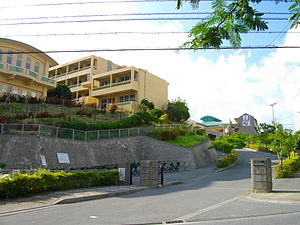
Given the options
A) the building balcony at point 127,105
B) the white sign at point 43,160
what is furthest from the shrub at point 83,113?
the white sign at point 43,160

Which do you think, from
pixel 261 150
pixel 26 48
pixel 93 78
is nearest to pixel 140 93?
pixel 93 78

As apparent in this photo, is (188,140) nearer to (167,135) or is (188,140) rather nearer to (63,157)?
(167,135)

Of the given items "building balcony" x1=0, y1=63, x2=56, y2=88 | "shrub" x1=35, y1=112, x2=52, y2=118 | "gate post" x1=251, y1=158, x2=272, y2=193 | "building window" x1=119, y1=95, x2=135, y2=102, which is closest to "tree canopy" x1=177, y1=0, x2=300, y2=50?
"gate post" x1=251, y1=158, x2=272, y2=193

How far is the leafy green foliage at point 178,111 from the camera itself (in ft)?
155

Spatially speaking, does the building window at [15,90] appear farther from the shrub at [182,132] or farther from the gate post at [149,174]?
the gate post at [149,174]

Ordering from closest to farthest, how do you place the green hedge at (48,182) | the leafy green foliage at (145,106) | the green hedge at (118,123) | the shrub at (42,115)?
the green hedge at (48,182)
the green hedge at (118,123)
the shrub at (42,115)
the leafy green foliage at (145,106)

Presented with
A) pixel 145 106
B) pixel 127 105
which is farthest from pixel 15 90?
pixel 145 106

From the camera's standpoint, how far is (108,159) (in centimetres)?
2952

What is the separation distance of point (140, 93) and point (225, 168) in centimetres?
2257

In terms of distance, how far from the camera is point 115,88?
47.6 meters

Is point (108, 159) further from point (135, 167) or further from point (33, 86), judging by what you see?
point (33, 86)

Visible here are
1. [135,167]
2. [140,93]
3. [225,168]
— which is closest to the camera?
[135,167]

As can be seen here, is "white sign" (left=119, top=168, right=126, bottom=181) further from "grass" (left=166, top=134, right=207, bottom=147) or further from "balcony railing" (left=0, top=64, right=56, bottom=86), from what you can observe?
"balcony railing" (left=0, top=64, right=56, bottom=86)

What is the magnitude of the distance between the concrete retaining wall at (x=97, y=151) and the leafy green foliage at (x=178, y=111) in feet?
44.2
